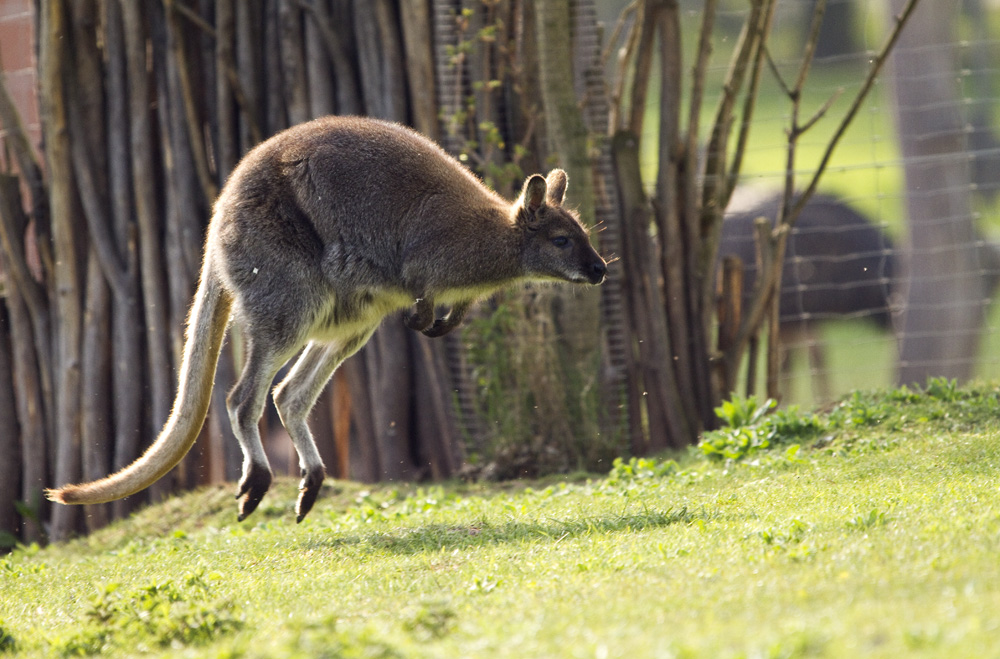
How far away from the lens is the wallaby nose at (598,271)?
218 inches

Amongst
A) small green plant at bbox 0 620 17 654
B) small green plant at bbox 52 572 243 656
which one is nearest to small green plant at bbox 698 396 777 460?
small green plant at bbox 52 572 243 656

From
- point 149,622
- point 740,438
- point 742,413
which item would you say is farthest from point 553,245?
point 149,622

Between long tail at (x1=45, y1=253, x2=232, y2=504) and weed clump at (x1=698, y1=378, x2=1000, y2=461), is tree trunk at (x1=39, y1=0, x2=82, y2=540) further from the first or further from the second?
weed clump at (x1=698, y1=378, x2=1000, y2=461)

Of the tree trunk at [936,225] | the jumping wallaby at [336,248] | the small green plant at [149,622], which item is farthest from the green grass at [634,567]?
the tree trunk at [936,225]

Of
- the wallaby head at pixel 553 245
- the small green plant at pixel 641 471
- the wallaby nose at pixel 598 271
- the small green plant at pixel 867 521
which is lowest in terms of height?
the small green plant at pixel 641 471

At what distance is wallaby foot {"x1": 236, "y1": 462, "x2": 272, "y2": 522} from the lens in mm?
5367

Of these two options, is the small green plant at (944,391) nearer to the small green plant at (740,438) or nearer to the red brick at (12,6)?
the small green plant at (740,438)

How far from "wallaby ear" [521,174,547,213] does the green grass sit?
56.4 inches

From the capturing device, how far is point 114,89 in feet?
25.9

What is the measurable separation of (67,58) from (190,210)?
1431 mm

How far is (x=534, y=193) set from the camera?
218 inches

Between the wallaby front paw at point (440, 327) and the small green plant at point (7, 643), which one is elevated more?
the wallaby front paw at point (440, 327)

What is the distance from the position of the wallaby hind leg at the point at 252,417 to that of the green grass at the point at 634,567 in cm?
23

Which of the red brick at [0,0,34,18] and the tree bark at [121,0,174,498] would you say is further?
the red brick at [0,0,34,18]
